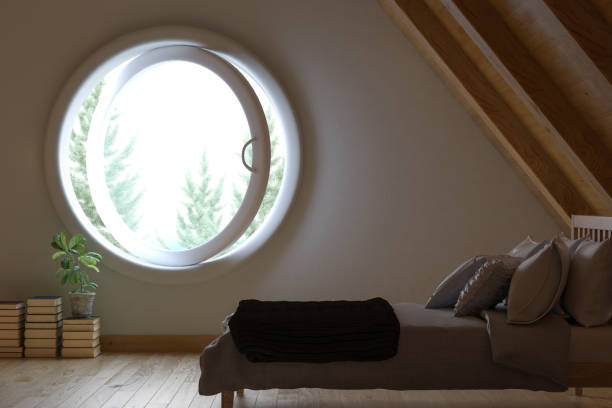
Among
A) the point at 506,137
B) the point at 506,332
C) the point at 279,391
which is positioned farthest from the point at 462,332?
the point at 506,137

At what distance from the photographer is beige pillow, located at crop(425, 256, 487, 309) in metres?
3.08

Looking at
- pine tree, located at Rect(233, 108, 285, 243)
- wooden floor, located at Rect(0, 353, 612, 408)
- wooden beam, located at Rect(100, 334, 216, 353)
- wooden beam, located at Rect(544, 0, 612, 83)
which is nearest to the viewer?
wooden beam, located at Rect(544, 0, 612, 83)

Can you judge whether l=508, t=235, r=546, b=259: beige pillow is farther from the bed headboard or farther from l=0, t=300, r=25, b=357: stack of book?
l=0, t=300, r=25, b=357: stack of book

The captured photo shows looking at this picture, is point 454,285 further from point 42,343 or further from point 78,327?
point 42,343

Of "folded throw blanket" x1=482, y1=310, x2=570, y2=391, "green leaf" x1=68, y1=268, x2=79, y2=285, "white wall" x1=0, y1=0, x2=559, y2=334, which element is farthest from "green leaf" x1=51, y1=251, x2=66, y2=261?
"folded throw blanket" x1=482, y1=310, x2=570, y2=391

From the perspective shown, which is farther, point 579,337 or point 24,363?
point 24,363

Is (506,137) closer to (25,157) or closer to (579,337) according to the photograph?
(579,337)

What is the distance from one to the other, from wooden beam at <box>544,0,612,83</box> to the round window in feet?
7.06

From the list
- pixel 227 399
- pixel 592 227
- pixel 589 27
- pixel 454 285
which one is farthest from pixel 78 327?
pixel 589 27

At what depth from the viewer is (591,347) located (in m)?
2.62

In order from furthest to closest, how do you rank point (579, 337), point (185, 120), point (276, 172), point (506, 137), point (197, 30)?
point (276, 172)
point (185, 120)
point (197, 30)
point (506, 137)
point (579, 337)

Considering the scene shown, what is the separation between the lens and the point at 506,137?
137 inches

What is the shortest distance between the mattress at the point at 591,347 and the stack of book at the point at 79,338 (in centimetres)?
259

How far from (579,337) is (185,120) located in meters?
3.34
